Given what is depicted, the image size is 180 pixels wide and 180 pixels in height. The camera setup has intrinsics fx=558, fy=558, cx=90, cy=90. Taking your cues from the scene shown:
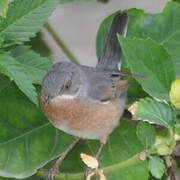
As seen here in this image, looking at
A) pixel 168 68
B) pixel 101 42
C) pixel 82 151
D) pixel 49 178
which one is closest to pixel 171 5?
pixel 101 42

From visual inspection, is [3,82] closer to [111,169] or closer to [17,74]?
[17,74]

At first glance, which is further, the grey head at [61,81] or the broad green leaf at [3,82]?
the broad green leaf at [3,82]

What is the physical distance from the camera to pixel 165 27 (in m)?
2.87

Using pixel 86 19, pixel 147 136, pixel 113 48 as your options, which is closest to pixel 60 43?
pixel 86 19

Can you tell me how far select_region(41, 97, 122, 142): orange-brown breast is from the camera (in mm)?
2709

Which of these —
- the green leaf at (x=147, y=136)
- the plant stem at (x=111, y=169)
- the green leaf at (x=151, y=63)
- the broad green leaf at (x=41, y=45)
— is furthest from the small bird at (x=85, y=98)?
the broad green leaf at (x=41, y=45)

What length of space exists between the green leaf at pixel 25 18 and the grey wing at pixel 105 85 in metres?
0.47

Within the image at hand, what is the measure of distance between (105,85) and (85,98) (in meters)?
0.13

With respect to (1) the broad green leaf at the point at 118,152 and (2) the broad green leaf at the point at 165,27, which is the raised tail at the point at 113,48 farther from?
(1) the broad green leaf at the point at 118,152

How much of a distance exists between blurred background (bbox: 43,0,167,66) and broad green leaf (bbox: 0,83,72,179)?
3.33ft

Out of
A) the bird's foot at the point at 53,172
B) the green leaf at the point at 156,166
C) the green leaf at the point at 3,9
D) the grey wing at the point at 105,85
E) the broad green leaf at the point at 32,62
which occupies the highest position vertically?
the green leaf at the point at 3,9

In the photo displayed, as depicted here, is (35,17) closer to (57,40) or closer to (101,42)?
(101,42)

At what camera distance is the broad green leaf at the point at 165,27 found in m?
A: 2.84

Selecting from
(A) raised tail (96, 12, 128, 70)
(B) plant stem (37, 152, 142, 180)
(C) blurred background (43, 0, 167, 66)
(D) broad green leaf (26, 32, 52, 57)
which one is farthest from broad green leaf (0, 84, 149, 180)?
(C) blurred background (43, 0, 167, 66)
